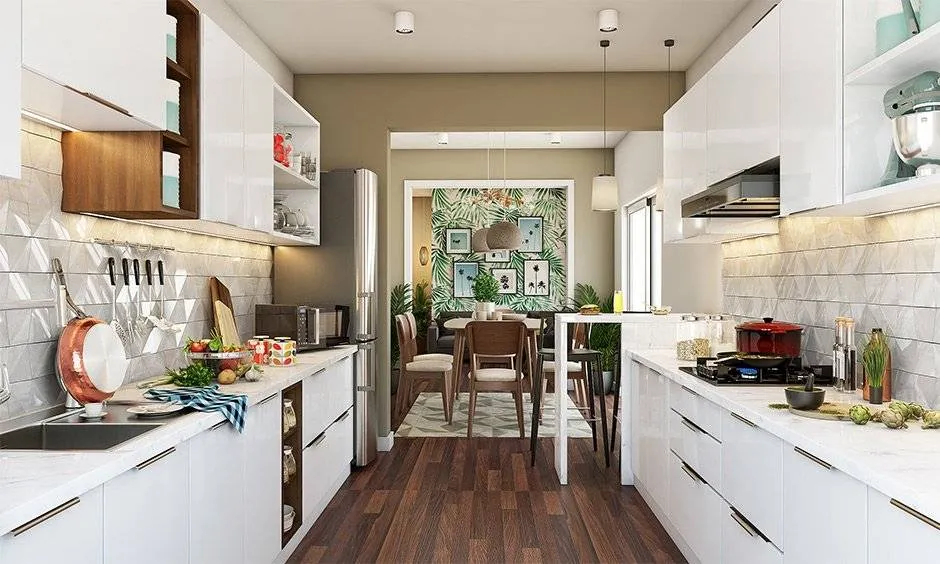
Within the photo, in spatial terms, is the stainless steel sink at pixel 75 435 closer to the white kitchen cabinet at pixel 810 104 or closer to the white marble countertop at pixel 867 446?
the white marble countertop at pixel 867 446

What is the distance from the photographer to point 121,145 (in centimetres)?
262

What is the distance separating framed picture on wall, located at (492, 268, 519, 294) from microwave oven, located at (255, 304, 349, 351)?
6.06m

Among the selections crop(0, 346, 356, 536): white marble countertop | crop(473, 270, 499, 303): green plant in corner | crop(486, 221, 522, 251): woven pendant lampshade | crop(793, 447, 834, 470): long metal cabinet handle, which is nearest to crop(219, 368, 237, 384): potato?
crop(0, 346, 356, 536): white marble countertop

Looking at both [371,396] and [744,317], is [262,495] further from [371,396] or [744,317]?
[744,317]

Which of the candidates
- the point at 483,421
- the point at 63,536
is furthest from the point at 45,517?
the point at 483,421

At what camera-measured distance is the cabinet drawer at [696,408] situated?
9.12 feet

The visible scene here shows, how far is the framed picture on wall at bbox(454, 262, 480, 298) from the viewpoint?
34.9 ft

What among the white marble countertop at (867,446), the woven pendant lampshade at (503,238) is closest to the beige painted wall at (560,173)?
the woven pendant lampshade at (503,238)

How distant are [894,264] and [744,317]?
159cm

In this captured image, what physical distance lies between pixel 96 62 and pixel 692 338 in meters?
3.32

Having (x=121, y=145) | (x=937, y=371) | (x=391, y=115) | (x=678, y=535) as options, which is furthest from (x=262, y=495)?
(x=391, y=115)

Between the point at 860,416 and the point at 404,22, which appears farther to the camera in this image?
the point at 404,22

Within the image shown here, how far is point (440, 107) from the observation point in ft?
18.0

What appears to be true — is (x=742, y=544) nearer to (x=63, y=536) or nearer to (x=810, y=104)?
(x=810, y=104)
